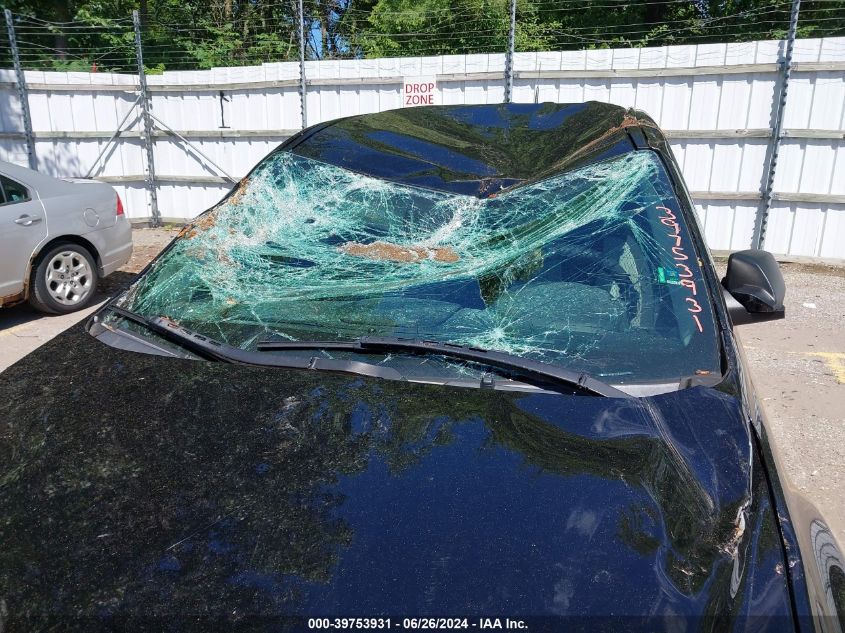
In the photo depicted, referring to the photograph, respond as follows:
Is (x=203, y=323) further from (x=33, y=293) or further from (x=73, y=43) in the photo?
(x=73, y=43)

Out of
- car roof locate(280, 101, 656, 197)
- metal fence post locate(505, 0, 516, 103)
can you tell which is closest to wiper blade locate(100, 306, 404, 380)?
car roof locate(280, 101, 656, 197)

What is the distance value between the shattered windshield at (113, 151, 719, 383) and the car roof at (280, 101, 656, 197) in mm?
81

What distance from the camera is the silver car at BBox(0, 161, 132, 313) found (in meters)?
6.15

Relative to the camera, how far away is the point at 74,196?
266 inches

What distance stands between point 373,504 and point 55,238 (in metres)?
6.18

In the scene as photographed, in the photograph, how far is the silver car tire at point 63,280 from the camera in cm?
643

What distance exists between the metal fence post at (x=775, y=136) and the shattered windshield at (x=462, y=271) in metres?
6.49

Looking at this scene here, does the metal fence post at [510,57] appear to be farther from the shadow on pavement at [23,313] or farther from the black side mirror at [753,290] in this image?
the black side mirror at [753,290]

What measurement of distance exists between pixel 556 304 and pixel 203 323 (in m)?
1.07

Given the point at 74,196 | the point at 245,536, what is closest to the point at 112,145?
the point at 74,196

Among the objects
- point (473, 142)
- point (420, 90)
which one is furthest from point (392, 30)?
point (473, 142)

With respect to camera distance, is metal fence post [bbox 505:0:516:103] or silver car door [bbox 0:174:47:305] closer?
silver car door [bbox 0:174:47:305]

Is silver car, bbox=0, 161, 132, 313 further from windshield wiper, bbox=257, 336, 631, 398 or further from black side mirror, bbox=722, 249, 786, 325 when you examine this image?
black side mirror, bbox=722, 249, 786, 325

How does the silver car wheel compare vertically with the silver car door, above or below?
below
